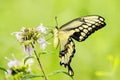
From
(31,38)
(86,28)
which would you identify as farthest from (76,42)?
(31,38)

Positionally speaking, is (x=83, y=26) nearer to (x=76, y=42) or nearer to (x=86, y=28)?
(x=86, y=28)

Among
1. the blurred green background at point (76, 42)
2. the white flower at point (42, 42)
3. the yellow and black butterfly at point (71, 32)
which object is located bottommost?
the white flower at point (42, 42)

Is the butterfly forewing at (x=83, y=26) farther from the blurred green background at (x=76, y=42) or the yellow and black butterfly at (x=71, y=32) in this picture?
the blurred green background at (x=76, y=42)

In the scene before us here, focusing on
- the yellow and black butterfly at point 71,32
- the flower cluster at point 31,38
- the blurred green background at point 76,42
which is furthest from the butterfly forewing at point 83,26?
the blurred green background at point 76,42

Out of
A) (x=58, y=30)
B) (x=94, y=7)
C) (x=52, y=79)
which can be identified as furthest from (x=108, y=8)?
(x=58, y=30)

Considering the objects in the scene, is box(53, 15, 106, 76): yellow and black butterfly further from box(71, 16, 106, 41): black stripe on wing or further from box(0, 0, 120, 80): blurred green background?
box(0, 0, 120, 80): blurred green background
